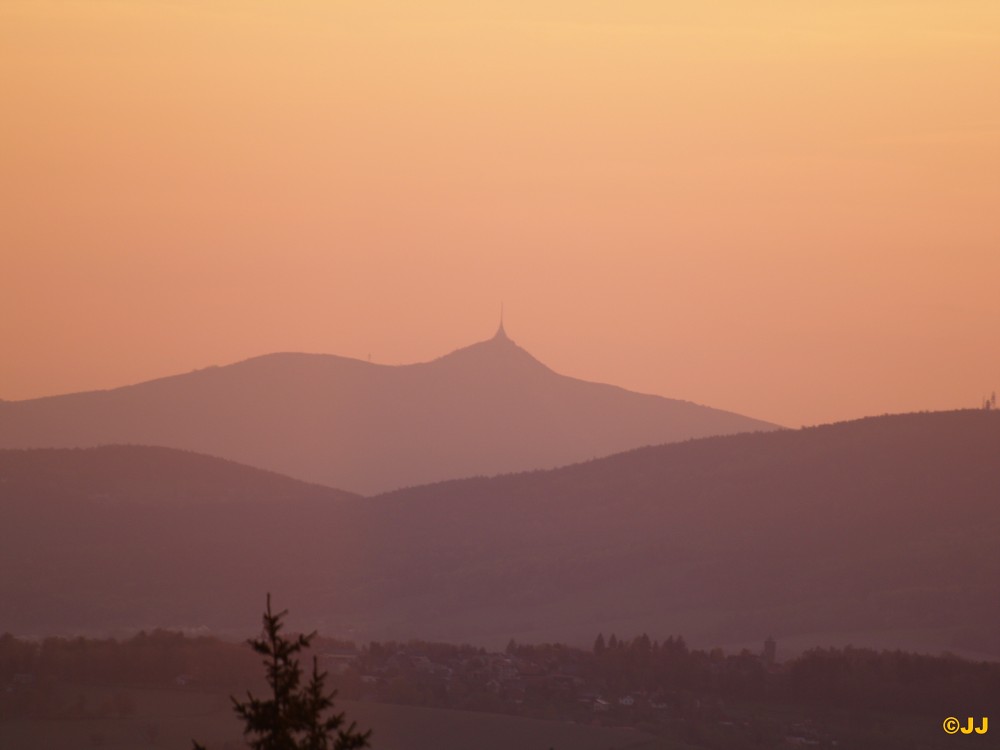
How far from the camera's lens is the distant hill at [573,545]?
114m

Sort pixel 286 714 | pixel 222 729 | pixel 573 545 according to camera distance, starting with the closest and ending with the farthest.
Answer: pixel 286 714 < pixel 222 729 < pixel 573 545

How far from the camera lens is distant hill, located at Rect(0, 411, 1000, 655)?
114250 mm

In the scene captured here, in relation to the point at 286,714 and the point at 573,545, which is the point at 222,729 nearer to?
the point at 286,714

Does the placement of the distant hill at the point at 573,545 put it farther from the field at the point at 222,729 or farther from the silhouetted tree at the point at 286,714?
the silhouetted tree at the point at 286,714

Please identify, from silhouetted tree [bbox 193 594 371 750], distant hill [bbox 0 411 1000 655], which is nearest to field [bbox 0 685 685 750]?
silhouetted tree [bbox 193 594 371 750]

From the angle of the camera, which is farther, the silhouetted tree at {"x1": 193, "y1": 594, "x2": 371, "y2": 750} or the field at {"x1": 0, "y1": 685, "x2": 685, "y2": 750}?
the field at {"x1": 0, "y1": 685, "x2": 685, "y2": 750}

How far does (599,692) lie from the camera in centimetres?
6462

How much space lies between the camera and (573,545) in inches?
5305

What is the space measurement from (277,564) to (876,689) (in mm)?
74766

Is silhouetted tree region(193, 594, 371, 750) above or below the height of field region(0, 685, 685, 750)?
below

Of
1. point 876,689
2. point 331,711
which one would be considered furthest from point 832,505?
point 331,711

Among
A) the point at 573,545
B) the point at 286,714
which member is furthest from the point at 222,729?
the point at 573,545

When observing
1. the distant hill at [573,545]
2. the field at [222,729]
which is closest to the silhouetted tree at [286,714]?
the field at [222,729]

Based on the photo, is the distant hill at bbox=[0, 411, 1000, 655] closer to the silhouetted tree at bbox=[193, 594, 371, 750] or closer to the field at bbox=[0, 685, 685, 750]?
the field at bbox=[0, 685, 685, 750]
